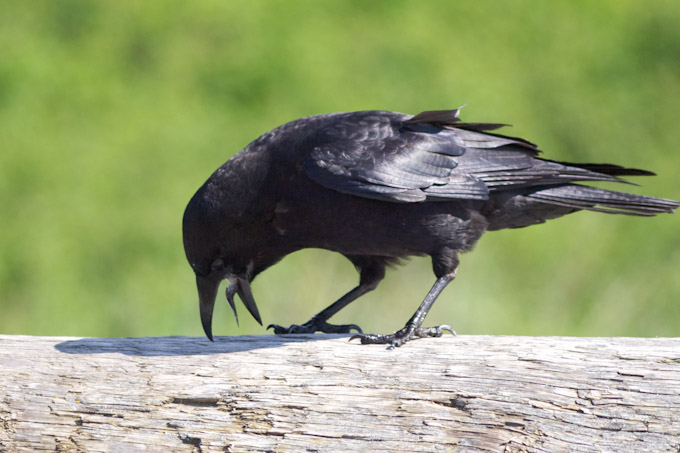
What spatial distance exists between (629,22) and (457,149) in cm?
669

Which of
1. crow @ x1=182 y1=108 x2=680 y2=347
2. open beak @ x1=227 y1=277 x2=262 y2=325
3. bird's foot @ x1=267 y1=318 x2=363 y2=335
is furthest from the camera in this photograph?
bird's foot @ x1=267 y1=318 x2=363 y2=335

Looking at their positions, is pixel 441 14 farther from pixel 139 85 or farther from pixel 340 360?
pixel 340 360

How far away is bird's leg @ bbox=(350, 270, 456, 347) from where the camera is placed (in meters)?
3.37

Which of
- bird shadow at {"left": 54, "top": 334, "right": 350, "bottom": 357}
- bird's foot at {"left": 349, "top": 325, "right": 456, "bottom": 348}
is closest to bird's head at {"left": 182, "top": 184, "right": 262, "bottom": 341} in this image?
bird shadow at {"left": 54, "top": 334, "right": 350, "bottom": 357}

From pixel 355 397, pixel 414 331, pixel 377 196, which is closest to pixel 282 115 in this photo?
pixel 377 196

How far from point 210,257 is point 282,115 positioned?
5.17 meters

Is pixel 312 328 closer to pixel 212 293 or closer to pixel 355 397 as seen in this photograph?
pixel 212 293

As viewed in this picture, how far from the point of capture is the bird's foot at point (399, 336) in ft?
11.0

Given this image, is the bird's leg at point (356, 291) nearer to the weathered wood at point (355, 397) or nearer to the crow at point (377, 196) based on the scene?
the crow at point (377, 196)

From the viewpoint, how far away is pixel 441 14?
939 centimetres

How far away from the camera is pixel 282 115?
8.78 meters

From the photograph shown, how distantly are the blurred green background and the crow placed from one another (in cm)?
291

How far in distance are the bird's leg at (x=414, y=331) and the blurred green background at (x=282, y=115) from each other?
304 centimetres

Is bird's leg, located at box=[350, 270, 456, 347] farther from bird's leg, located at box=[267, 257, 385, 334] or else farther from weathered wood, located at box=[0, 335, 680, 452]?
bird's leg, located at box=[267, 257, 385, 334]
